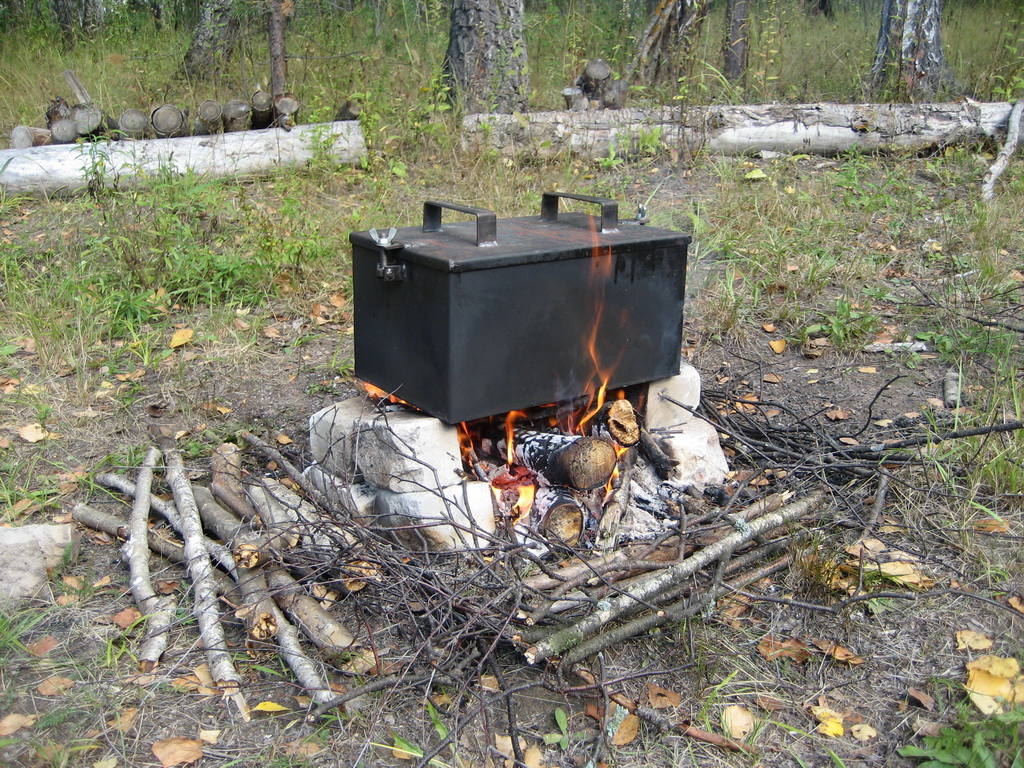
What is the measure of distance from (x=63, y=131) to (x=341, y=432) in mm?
4776

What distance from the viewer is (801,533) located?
297cm

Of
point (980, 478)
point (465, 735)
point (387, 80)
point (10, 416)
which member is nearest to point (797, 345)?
point (980, 478)

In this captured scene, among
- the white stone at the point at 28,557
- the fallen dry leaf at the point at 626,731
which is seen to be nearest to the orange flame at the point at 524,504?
the fallen dry leaf at the point at 626,731

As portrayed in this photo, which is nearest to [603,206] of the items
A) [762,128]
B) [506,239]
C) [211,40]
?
[506,239]

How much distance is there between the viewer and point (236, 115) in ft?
22.0

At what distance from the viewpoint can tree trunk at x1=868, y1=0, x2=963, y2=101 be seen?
7.40 meters

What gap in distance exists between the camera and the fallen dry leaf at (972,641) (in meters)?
2.55

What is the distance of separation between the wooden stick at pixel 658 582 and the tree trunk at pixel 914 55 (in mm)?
5668

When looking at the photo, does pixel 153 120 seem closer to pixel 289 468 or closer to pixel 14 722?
pixel 289 468

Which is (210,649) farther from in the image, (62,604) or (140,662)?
(62,604)

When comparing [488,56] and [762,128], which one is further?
[488,56]

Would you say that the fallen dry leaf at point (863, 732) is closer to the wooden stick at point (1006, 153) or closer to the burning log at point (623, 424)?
the burning log at point (623, 424)

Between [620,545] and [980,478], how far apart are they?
1370mm

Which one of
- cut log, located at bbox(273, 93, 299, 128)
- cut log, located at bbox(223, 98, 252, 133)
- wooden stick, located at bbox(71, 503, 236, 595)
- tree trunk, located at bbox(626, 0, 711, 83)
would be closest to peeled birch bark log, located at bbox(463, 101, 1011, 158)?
tree trunk, located at bbox(626, 0, 711, 83)
